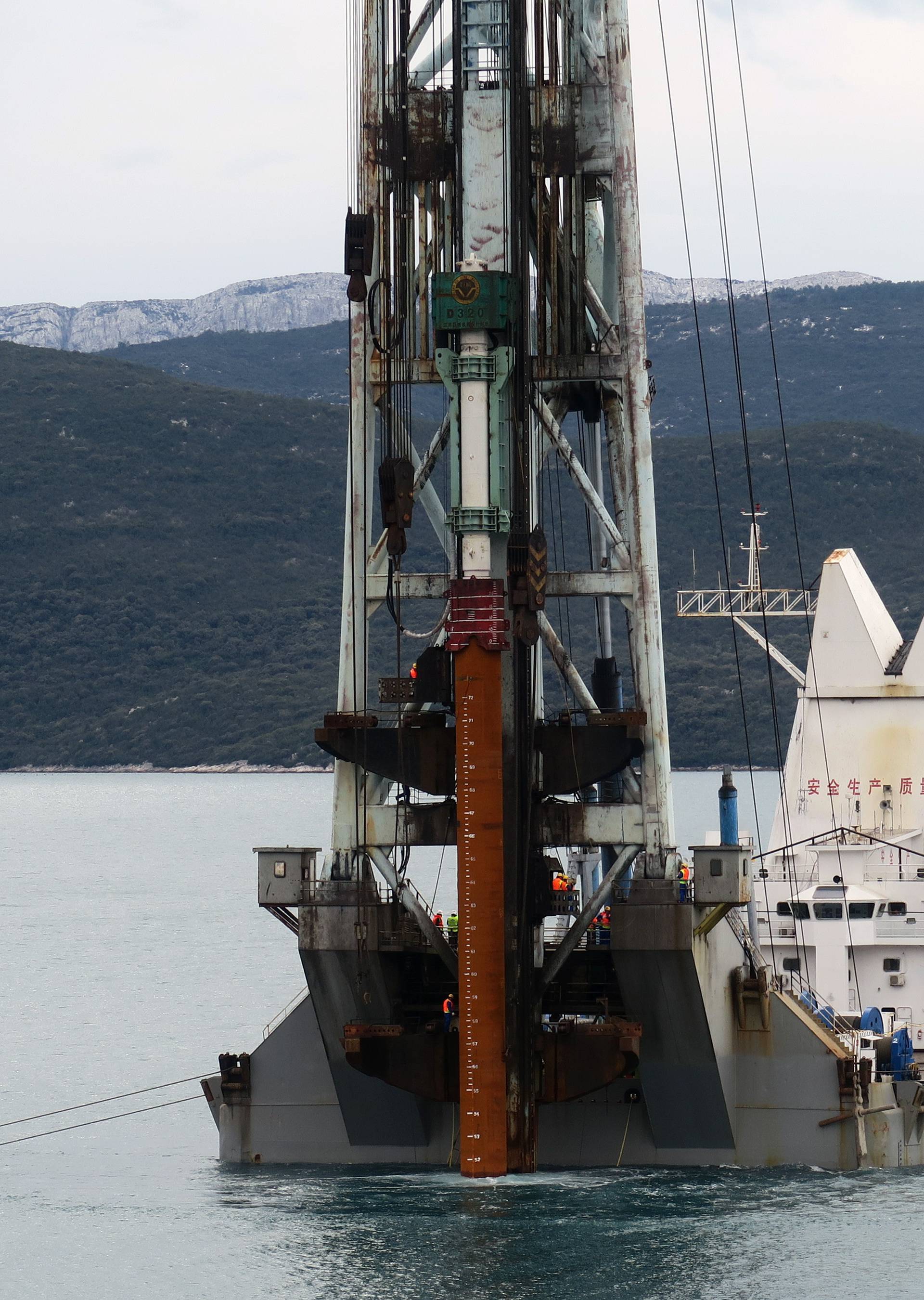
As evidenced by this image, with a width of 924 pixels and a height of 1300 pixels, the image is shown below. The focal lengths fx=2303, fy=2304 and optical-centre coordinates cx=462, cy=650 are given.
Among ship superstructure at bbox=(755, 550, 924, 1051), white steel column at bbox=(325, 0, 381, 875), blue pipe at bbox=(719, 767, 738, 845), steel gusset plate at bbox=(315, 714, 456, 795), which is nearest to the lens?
steel gusset plate at bbox=(315, 714, 456, 795)

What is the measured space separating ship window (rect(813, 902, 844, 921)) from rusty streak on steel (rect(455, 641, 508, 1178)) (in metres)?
21.5

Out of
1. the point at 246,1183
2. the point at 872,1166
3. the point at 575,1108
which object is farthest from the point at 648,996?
the point at 246,1183

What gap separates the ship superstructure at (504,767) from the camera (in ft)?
106

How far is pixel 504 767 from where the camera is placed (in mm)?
32844

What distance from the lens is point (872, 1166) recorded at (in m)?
34.4

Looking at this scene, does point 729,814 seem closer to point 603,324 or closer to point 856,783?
point 603,324

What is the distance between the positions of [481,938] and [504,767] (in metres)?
2.48

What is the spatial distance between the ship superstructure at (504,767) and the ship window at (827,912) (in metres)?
17.0

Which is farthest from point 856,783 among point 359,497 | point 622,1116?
point 359,497

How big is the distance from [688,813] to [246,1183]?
145331 millimetres

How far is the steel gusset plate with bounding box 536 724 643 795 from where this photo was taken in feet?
109

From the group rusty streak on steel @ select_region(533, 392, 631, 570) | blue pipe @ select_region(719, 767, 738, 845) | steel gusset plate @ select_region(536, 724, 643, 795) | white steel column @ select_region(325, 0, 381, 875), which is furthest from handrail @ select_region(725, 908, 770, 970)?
white steel column @ select_region(325, 0, 381, 875)

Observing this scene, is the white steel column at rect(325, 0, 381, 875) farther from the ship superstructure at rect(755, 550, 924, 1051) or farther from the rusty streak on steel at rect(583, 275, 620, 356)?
the ship superstructure at rect(755, 550, 924, 1051)

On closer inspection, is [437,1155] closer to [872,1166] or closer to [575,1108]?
[575,1108]
